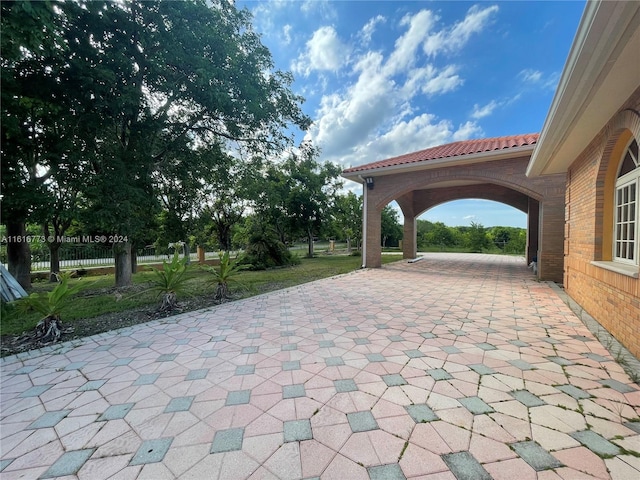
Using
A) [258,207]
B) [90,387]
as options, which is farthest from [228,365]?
[258,207]

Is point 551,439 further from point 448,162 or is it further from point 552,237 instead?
point 448,162

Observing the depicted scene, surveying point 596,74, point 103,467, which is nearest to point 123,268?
point 103,467

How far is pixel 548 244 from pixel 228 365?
29.7 ft

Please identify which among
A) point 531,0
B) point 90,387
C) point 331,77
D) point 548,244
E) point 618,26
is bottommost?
point 90,387

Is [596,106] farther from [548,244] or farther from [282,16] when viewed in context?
[282,16]

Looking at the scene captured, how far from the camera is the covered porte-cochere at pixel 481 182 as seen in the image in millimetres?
7270

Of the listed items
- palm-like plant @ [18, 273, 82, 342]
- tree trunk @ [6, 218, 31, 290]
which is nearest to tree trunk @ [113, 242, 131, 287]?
tree trunk @ [6, 218, 31, 290]

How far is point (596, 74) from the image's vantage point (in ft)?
7.64

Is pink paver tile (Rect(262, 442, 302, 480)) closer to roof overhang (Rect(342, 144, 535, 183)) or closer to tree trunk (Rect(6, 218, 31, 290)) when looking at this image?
roof overhang (Rect(342, 144, 535, 183))

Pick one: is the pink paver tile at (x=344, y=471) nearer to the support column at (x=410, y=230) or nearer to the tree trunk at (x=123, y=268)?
the tree trunk at (x=123, y=268)

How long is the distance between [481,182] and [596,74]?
7.50m

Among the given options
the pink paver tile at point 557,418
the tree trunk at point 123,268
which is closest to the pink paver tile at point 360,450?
the pink paver tile at point 557,418

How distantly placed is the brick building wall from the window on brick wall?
0.10m

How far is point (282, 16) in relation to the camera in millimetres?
7988
